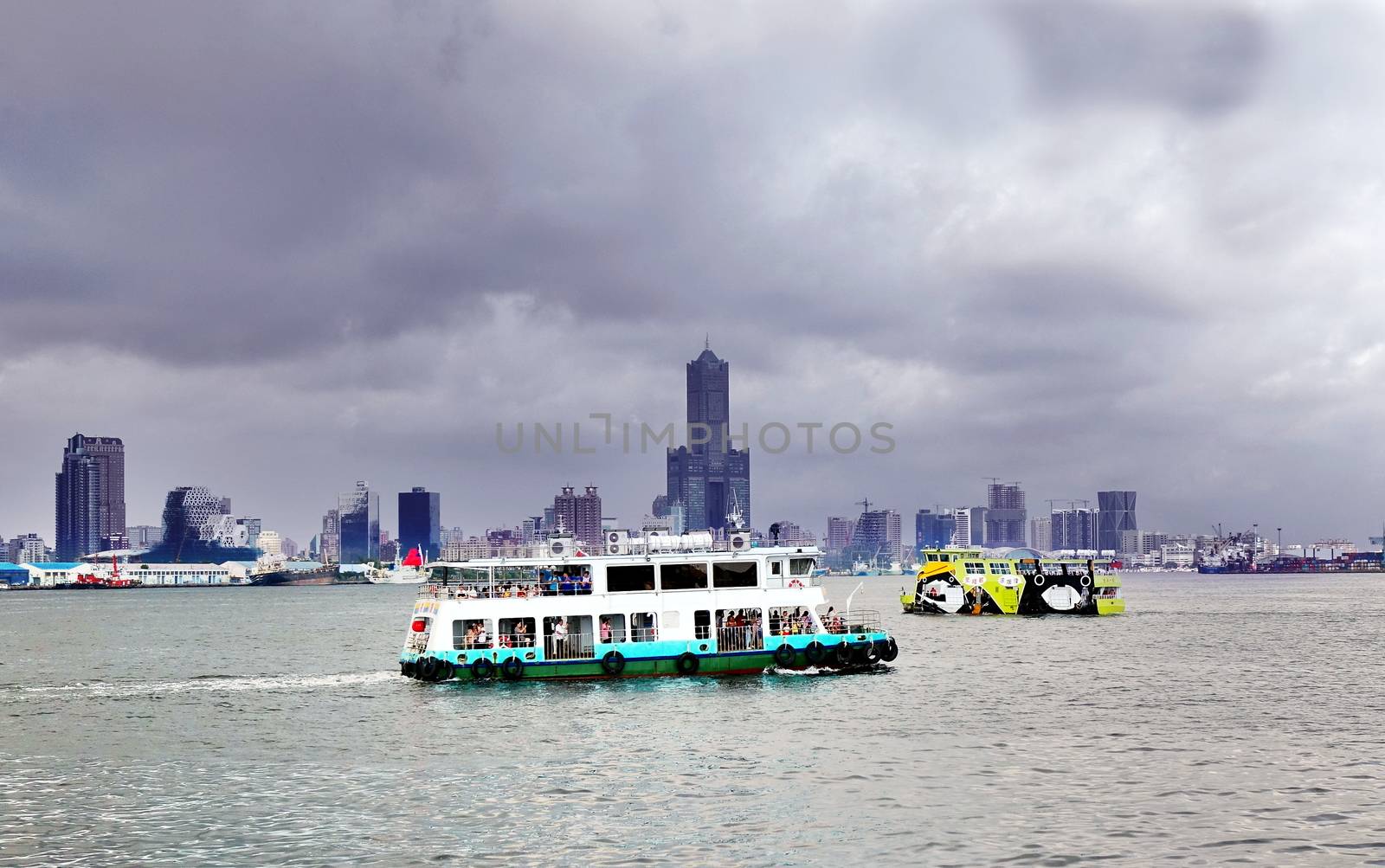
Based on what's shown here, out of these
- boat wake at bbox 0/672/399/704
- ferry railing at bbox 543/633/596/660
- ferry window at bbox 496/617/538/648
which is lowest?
boat wake at bbox 0/672/399/704

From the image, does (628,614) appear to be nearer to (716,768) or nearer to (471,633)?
(471,633)

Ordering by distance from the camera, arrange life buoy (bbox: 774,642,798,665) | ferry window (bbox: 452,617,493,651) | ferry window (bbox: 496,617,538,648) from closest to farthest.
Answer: ferry window (bbox: 452,617,493,651) < ferry window (bbox: 496,617,538,648) < life buoy (bbox: 774,642,798,665)

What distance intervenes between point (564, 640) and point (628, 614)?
3.32 metres

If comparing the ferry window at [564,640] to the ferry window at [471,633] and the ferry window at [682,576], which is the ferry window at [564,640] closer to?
the ferry window at [471,633]

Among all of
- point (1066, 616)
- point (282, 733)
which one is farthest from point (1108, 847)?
point (1066, 616)

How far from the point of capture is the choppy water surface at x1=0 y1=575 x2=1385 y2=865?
106 feet

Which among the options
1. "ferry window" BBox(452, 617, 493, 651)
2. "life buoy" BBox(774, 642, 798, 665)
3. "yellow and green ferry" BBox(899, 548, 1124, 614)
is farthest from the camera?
"yellow and green ferry" BBox(899, 548, 1124, 614)

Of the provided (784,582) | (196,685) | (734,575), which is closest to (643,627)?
(734,575)

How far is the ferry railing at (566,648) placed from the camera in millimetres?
62656

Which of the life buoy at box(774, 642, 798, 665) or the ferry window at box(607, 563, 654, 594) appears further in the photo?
the life buoy at box(774, 642, 798, 665)

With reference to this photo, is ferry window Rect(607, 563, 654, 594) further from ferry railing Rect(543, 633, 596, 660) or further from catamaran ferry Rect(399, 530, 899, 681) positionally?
ferry railing Rect(543, 633, 596, 660)

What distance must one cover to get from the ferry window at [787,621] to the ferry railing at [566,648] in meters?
9.12

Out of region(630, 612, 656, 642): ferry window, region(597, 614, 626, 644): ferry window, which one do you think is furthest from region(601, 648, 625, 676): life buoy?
region(630, 612, 656, 642): ferry window

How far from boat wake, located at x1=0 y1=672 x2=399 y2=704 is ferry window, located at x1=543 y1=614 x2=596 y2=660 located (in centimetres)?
1248
